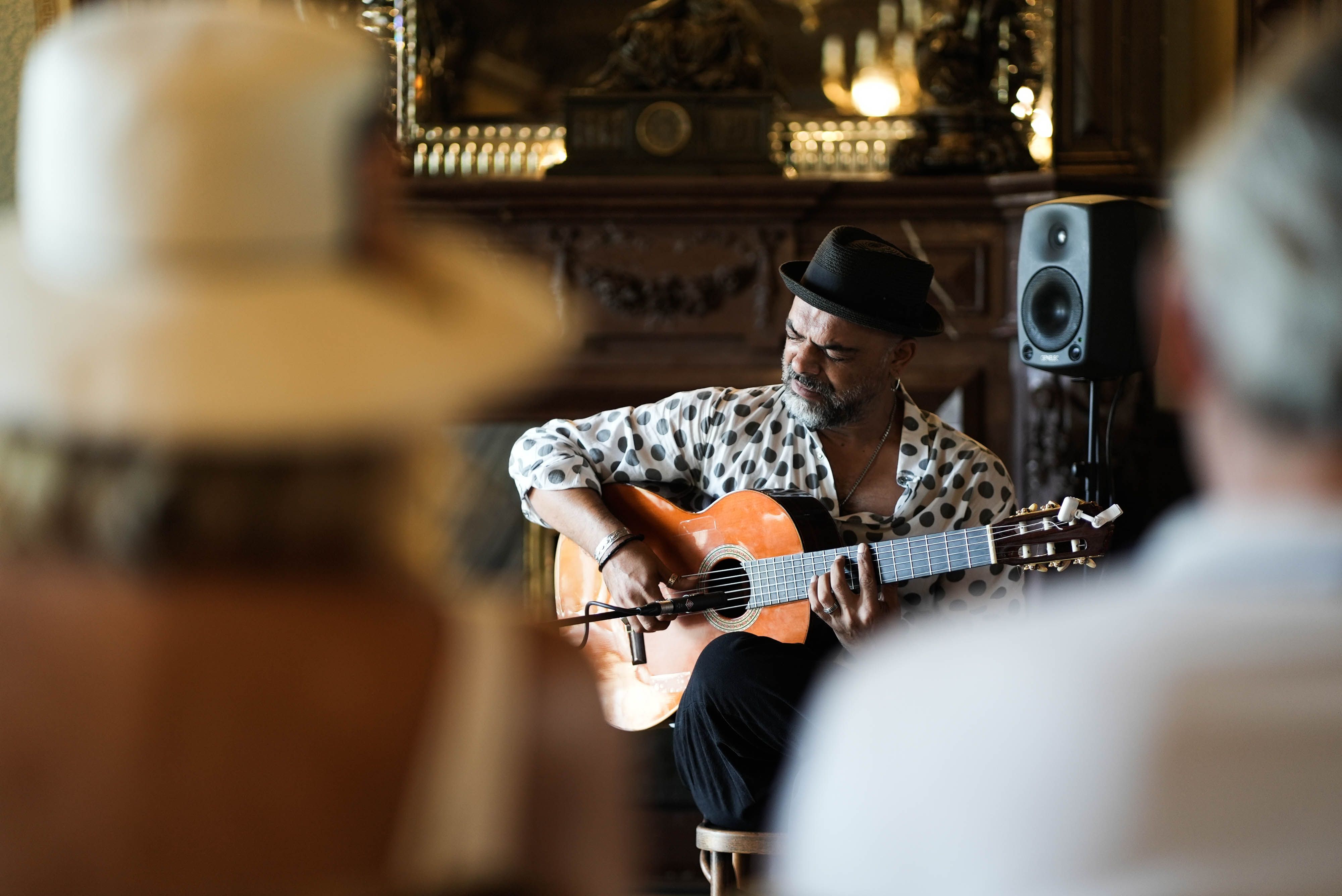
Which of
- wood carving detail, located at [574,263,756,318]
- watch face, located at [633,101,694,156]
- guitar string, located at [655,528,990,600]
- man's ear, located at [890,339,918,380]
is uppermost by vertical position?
watch face, located at [633,101,694,156]

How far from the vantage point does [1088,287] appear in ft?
9.26

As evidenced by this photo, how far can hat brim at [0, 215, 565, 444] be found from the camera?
0.65 m

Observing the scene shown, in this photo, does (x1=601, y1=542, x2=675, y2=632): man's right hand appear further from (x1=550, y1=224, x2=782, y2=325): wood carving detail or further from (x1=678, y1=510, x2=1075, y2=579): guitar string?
(x1=550, y1=224, x2=782, y2=325): wood carving detail

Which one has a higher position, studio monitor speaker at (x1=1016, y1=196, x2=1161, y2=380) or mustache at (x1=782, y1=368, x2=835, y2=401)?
studio monitor speaker at (x1=1016, y1=196, x2=1161, y2=380)

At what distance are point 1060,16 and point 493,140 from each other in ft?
5.13

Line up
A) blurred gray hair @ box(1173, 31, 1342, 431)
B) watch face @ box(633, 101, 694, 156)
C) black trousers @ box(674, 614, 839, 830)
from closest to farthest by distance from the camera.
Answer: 1. blurred gray hair @ box(1173, 31, 1342, 431)
2. black trousers @ box(674, 614, 839, 830)
3. watch face @ box(633, 101, 694, 156)

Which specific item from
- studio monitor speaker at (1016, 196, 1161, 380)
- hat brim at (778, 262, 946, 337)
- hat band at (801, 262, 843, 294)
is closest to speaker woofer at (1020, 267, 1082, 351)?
studio monitor speaker at (1016, 196, 1161, 380)

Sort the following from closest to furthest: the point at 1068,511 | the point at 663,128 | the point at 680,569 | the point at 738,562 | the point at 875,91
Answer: the point at 1068,511 < the point at 738,562 < the point at 680,569 < the point at 663,128 < the point at 875,91


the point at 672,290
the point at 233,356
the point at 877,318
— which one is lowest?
the point at 233,356

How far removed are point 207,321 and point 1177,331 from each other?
0.46m

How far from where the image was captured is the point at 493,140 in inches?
159

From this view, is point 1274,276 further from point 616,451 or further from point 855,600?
point 616,451

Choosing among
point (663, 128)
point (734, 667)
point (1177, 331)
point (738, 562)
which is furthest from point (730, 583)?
point (1177, 331)

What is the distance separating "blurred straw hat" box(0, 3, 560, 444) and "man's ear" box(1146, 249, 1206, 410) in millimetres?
341
